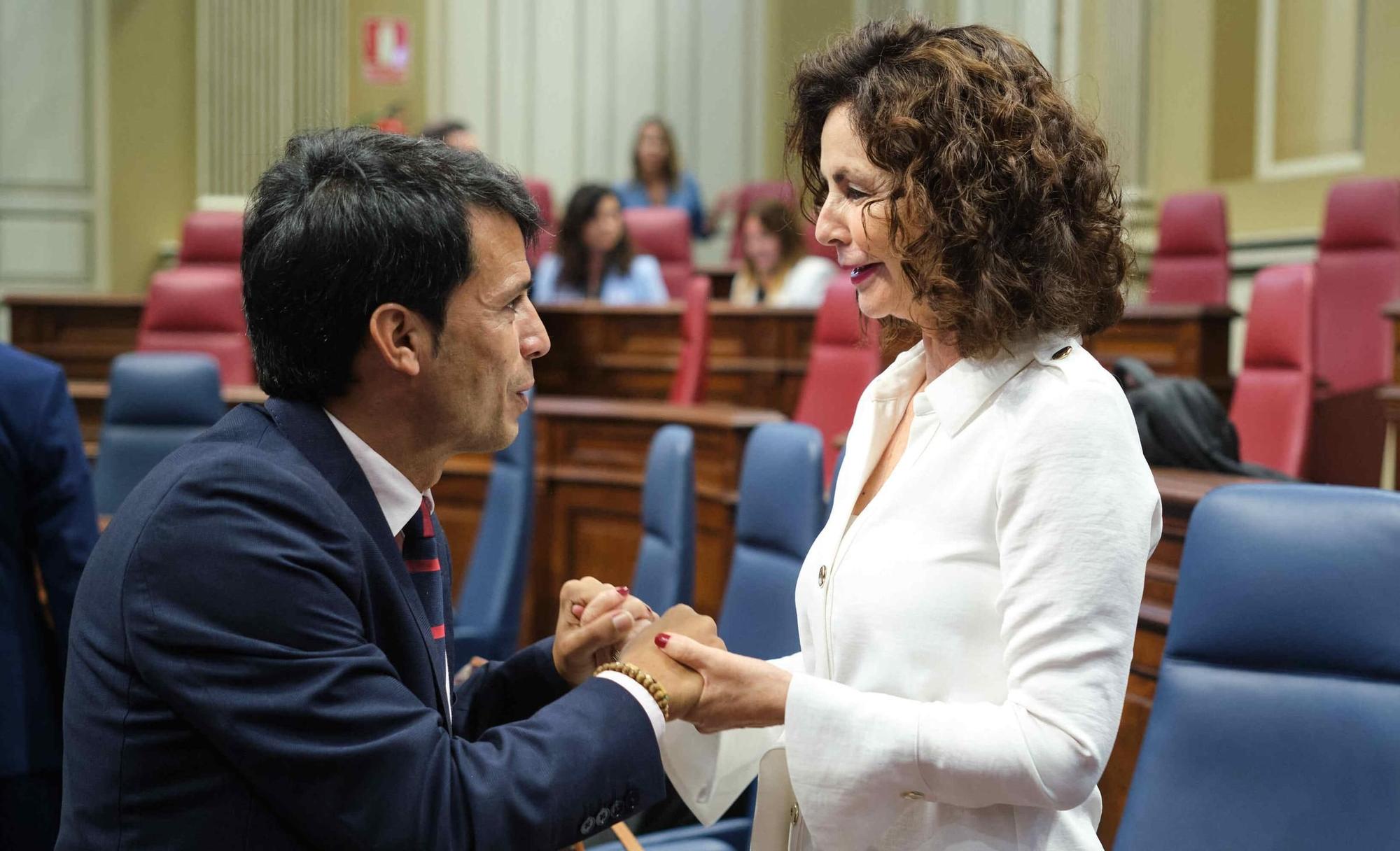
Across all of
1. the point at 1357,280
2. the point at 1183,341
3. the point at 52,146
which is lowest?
the point at 1183,341

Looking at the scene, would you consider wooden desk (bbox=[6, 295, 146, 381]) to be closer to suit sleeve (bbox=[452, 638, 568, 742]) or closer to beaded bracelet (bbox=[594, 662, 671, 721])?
suit sleeve (bbox=[452, 638, 568, 742])

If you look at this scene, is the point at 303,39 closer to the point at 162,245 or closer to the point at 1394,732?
the point at 162,245

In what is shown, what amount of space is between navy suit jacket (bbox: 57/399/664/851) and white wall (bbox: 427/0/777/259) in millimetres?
7862

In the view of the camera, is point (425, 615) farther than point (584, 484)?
No

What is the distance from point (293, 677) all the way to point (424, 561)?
0.26 meters

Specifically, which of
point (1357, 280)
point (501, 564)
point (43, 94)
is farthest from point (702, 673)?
point (43, 94)

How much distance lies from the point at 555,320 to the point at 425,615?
488cm

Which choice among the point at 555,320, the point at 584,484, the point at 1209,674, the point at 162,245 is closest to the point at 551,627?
the point at 584,484

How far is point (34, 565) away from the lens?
2211mm

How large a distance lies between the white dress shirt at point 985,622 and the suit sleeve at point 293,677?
12.0 inches

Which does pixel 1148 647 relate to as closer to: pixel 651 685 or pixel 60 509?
pixel 651 685

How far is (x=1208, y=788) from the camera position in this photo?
4.72ft

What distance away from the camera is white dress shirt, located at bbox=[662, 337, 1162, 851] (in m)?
1.05

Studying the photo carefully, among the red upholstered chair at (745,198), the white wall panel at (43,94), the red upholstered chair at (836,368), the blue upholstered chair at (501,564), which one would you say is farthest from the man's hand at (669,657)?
the white wall panel at (43,94)
